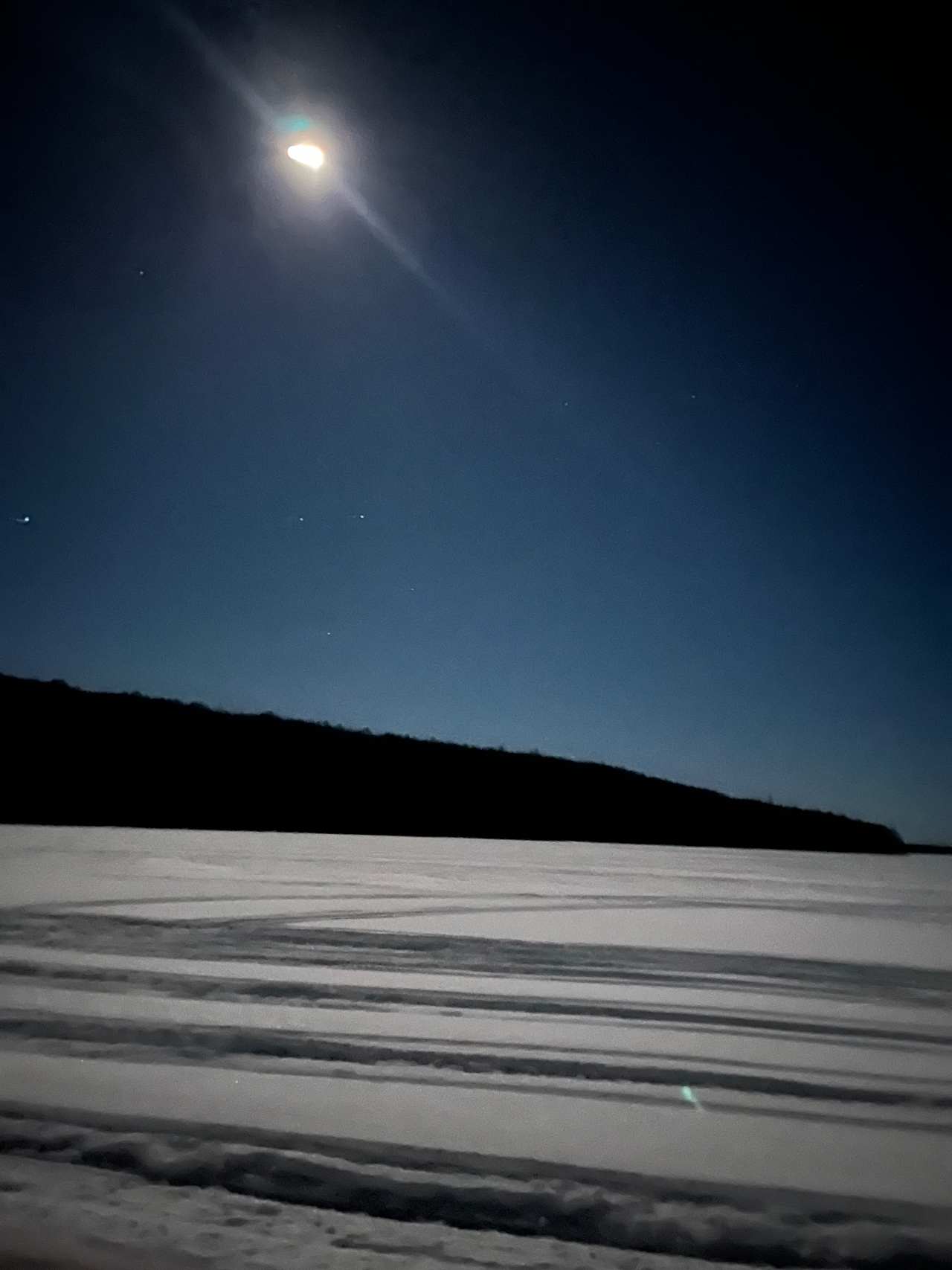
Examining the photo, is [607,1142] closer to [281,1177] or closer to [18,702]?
[281,1177]

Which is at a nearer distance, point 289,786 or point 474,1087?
point 474,1087

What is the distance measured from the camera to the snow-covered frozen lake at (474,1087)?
1373 millimetres

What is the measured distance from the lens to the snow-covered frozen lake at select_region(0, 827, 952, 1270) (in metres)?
1.37

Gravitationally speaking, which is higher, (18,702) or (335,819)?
(18,702)

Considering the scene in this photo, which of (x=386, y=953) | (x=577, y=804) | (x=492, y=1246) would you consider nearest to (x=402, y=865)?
(x=386, y=953)

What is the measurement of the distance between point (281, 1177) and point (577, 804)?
25832mm

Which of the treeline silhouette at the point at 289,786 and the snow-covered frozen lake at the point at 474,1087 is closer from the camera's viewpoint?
the snow-covered frozen lake at the point at 474,1087

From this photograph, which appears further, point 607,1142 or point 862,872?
point 862,872

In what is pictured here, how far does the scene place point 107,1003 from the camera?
8.54 ft

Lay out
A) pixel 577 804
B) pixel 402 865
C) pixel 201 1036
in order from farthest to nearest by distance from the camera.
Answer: pixel 577 804 → pixel 402 865 → pixel 201 1036

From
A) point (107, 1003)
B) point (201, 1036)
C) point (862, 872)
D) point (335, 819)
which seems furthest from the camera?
point (335, 819)

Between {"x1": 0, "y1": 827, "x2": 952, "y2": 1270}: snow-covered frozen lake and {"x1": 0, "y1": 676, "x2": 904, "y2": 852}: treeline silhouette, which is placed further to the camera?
{"x1": 0, "y1": 676, "x2": 904, "y2": 852}: treeline silhouette

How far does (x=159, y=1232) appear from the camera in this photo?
4.31ft

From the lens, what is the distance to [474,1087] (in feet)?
6.46
